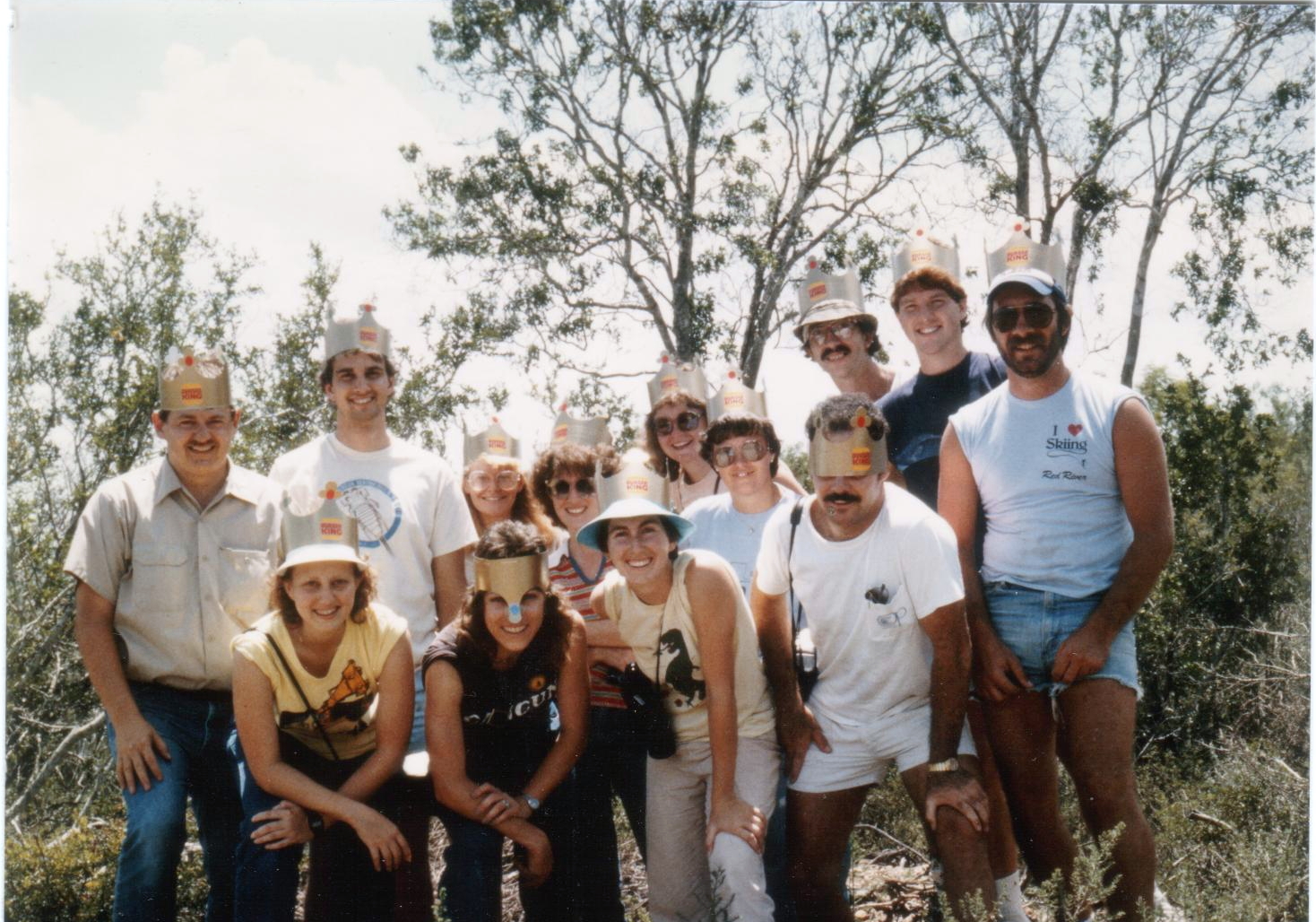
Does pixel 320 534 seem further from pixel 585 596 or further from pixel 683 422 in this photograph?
pixel 683 422

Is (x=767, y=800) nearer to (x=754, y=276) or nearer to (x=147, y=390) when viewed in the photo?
(x=147, y=390)

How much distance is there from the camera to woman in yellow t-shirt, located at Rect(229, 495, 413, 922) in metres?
3.30

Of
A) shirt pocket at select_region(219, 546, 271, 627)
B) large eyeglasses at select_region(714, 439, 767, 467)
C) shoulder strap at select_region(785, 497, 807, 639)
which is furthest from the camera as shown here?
large eyeglasses at select_region(714, 439, 767, 467)

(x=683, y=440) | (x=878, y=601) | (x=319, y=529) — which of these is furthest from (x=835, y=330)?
(x=319, y=529)

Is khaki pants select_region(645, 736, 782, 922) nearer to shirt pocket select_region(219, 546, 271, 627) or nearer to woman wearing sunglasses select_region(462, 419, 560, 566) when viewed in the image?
woman wearing sunglasses select_region(462, 419, 560, 566)

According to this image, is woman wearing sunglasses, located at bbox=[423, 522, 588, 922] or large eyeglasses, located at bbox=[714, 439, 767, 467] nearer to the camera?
woman wearing sunglasses, located at bbox=[423, 522, 588, 922]

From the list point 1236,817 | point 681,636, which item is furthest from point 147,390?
point 1236,817

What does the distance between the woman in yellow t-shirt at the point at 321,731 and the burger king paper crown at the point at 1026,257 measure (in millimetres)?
2522

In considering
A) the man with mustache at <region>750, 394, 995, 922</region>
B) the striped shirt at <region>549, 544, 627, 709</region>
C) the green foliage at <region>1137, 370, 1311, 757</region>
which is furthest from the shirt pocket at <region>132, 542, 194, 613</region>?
the green foliage at <region>1137, 370, 1311, 757</region>

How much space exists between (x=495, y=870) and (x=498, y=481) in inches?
67.5

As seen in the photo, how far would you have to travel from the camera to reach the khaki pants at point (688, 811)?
343 centimetres

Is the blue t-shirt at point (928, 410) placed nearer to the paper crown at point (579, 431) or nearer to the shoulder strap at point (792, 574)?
the shoulder strap at point (792, 574)

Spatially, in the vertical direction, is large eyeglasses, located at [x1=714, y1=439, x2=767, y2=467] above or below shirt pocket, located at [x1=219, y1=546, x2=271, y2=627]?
above

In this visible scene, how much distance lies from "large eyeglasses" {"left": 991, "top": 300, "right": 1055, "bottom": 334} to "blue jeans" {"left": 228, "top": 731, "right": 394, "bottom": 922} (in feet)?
8.22
